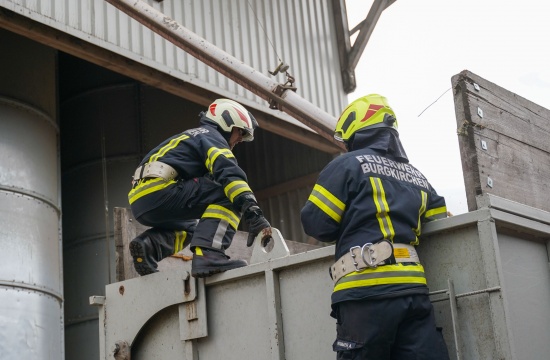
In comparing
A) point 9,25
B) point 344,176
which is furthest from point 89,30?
point 344,176

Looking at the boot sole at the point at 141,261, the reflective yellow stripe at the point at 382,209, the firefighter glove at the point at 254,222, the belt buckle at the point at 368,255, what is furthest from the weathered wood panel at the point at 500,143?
the boot sole at the point at 141,261

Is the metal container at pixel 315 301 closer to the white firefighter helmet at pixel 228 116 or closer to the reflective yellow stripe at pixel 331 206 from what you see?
the reflective yellow stripe at pixel 331 206

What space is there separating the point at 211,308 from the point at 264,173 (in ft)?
29.8

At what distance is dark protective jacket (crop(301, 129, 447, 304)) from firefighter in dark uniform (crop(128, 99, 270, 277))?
1020 mm

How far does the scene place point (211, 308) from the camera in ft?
16.1

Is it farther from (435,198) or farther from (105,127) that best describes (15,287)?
(435,198)

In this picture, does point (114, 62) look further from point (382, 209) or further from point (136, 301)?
point (382, 209)

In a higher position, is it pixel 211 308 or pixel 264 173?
pixel 264 173

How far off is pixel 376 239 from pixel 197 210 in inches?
78.1

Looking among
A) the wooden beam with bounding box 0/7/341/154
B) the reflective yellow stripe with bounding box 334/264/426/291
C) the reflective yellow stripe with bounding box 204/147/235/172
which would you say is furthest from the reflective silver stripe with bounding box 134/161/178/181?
the wooden beam with bounding box 0/7/341/154

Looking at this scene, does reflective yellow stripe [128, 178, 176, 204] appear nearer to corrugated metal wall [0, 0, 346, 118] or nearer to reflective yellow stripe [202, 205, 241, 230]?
reflective yellow stripe [202, 205, 241, 230]

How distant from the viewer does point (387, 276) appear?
3949 millimetres

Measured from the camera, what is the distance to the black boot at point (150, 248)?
18.2 ft

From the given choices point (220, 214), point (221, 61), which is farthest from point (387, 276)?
point (221, 61)
